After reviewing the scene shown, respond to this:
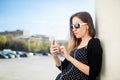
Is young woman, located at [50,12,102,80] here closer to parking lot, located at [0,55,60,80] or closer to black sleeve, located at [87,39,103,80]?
black sleeve, located at [87,39,103,80]

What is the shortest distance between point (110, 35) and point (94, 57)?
0.22 m

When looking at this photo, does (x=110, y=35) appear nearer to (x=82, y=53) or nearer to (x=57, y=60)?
(x=82, y=53)

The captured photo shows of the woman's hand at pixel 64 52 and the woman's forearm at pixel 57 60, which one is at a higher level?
the woman's hand at pixel 64 52

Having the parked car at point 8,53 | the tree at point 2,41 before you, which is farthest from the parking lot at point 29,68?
the tree at point 2,41

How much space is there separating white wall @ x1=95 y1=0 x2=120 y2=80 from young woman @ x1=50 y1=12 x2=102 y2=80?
0.06 meters

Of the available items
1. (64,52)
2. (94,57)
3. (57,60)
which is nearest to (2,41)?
(57,60)

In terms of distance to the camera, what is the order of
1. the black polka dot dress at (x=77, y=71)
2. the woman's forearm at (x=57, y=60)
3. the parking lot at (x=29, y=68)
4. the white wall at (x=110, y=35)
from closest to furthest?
the white wall at (x=110, y=35) < the black polka dot dress at (x=77, y=71) < the woman's forearm at (x=57, y=60) < the parking lot at (x=29, y=68)

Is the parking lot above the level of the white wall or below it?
below

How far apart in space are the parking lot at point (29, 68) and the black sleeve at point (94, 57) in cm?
55

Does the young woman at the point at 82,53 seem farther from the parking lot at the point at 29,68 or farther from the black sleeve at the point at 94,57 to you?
the parking lot at the point at 29,68

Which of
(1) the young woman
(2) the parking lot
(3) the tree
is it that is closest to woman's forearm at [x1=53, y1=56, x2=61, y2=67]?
(1) the young woman

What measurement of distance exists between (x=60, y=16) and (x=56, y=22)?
2.9 inches

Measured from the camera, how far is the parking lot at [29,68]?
212cm

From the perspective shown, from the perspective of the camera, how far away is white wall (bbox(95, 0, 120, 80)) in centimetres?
158
